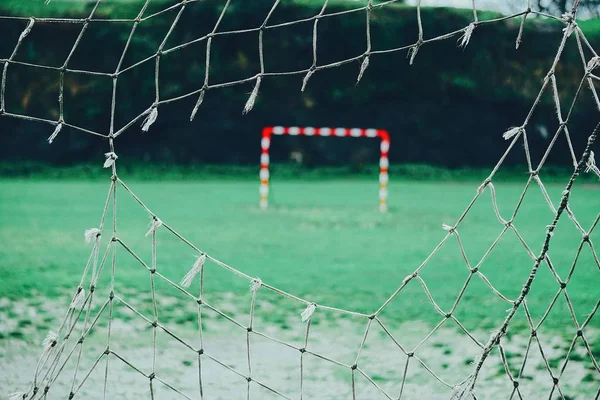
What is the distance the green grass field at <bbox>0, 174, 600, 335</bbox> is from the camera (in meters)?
3.55

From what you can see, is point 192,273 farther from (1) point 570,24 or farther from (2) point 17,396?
(1) point 570,24

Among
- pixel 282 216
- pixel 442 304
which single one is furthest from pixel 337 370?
pixel 282 216

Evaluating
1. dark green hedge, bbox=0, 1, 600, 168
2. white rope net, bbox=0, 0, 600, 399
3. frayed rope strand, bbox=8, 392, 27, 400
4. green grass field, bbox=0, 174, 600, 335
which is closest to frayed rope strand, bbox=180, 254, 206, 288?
white rope net, bbox=0, 0, 600, 399

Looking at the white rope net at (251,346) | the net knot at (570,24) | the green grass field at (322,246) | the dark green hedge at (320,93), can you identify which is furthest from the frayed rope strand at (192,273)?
the dark green hedge at (320,93)

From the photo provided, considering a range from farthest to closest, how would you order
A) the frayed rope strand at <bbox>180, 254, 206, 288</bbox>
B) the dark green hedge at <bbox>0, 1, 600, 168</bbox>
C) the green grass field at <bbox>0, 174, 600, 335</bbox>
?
the dark green hedge at <bbox>0, 1, 600, 168</bbox> → the green grass field at <bbox>0, 174, 600, 335</bbox> → the frayed rope strand at <bbox>180, 254, 206, 288</bbox>

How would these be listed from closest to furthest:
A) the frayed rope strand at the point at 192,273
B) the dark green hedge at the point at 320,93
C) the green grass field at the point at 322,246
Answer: the frayed rope strand at the point at 192,273 → the green grass field at the point at 322,246 → the dark green hedge at the point at 320,93

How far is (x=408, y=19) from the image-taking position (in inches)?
445

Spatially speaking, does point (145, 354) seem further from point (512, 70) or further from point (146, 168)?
point (512, 70)

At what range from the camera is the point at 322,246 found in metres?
5.00

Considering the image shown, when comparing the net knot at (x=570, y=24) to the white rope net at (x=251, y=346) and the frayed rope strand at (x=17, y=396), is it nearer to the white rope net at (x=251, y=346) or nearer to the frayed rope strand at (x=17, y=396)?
the white rope net at (x=251, y=346)

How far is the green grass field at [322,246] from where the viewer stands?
355 cm

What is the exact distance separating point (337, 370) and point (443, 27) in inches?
366

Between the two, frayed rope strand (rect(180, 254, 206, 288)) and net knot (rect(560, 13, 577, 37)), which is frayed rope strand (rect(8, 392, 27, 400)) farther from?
net knot (rect(560, 13, 577, 37))

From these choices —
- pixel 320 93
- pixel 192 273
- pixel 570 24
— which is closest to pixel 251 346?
pixel 192 273
